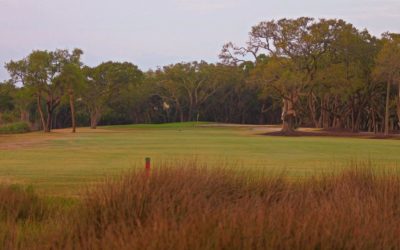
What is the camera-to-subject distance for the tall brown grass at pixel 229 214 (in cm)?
643

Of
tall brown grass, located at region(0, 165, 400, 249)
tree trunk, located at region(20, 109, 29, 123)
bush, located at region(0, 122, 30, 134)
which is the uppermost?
tree trunk, located at region(20, 109, 29, 123)

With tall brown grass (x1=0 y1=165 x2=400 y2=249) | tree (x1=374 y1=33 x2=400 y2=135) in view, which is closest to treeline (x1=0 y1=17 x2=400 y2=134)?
tree (x1=374 y1=33 x2=400 y2=135)

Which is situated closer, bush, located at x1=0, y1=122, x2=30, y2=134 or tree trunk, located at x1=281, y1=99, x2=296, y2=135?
tree trunk, located at x1=281, y1=99, x2=296, y2=135

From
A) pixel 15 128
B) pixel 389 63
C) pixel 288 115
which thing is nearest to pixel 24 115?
pixel 15 128

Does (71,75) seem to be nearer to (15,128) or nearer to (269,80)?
(15,128)

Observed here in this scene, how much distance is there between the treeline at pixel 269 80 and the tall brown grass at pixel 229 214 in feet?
187

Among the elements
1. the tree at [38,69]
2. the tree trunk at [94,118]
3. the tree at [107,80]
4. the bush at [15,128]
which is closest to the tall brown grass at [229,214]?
the tree at [38,69]

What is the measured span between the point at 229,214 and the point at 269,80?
203 feet

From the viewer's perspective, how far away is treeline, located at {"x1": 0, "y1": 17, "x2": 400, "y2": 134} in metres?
69.4

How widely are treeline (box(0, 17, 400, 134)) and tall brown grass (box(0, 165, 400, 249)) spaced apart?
57.0m

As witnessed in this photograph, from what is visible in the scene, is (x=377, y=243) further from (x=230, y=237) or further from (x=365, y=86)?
(x=365, y=86)

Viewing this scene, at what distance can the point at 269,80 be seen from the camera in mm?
68500

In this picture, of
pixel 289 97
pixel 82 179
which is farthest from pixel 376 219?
pixel 289 97

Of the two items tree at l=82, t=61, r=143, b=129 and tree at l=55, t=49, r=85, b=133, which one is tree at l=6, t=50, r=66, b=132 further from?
tree at l=82, t=61, r=143, b=129
